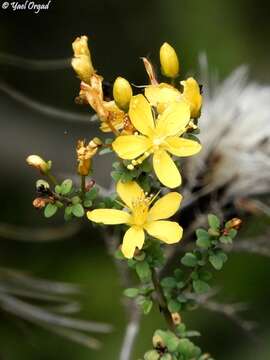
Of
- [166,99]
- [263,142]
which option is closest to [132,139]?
[166,99]

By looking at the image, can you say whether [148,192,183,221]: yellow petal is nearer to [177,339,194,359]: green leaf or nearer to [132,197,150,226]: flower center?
[132,197,150,226]: flower center

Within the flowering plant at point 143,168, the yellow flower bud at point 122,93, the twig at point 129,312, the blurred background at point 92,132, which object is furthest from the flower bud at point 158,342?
the blurred background at point 92,132

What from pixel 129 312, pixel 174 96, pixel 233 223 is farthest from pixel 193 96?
pixel 129 312

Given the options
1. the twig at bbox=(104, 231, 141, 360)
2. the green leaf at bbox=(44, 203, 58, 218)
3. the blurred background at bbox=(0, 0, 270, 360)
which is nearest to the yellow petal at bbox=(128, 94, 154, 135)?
the green leaf at bbox=(44, 203, 58, 218)

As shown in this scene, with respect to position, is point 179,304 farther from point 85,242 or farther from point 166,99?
point 85,242

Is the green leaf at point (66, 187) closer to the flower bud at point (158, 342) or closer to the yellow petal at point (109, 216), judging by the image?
the yellow petal at point (109, 216)

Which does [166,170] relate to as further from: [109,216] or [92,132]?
[92,132]
